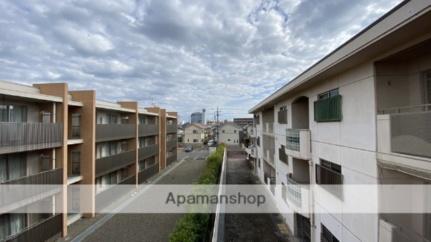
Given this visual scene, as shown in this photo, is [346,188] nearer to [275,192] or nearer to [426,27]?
[426,27]

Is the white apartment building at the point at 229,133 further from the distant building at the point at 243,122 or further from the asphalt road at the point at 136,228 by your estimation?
the asphalt road at the point at 136,228

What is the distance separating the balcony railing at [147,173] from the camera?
20853 mm

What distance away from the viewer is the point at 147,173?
22.5m

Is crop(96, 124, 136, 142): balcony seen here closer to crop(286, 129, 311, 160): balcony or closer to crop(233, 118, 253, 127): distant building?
crop(286, 129, 311, 160): balcony

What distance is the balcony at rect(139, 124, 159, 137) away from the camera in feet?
69.5

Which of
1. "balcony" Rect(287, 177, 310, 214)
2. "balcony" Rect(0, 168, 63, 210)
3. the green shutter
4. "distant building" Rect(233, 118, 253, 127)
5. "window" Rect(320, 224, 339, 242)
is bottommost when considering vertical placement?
"window" Rect(320, 224, 339, 242)

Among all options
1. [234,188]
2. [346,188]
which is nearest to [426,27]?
[346,188]

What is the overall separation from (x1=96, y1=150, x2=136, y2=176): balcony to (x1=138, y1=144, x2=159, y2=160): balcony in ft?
5.90

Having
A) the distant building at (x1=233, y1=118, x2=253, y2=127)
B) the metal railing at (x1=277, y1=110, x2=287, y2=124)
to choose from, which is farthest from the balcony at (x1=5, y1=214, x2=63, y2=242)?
the distant building at (x1=233, y1=118, x2=253, y2=127)

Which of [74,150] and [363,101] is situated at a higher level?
[363,101]

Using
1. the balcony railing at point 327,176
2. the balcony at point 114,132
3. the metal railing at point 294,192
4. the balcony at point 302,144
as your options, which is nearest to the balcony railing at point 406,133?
the balcony railing at point 327,176

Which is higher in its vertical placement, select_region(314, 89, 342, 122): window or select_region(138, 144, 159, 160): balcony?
select_region(314, 89, 342, 122): window

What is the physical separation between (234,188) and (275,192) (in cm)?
467

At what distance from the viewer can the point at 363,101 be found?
5.62m
